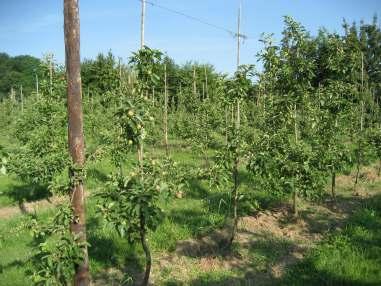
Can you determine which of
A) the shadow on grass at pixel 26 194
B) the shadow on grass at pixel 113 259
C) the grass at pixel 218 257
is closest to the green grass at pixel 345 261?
the grass at pixel 218 257

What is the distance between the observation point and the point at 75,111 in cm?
553

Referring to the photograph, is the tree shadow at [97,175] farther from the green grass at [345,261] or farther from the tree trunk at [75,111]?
the tree trunk at [75,111]

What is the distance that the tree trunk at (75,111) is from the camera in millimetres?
5465

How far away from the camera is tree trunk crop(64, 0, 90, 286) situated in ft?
17.9

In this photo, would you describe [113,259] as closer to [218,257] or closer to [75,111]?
[218,257]

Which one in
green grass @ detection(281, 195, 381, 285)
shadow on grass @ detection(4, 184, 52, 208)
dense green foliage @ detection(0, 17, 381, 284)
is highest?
dense green foliage @ detection(0, 17, 381, 284)

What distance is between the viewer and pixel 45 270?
5.24 metres

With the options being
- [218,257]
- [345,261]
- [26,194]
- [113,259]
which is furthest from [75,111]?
[26,194]

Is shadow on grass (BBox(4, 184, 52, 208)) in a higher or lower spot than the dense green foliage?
lower

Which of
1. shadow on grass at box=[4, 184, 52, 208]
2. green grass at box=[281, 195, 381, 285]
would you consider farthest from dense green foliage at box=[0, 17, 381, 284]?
shadow on grass at box=[4, 184, 52, 208]

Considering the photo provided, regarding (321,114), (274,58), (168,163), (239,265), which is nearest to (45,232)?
(168,163)

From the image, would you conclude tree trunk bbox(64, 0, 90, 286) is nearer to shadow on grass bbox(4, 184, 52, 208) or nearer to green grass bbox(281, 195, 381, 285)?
green grass bbox(281, 195, 381, 285)

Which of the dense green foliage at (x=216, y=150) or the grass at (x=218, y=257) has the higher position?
the dense green foliage at (x=216, y=150)

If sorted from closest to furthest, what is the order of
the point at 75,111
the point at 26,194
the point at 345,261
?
the point at 75,111, the point at 345,261, the point at 26,194
